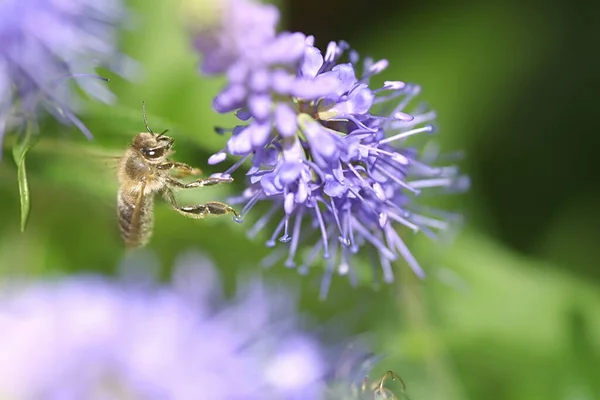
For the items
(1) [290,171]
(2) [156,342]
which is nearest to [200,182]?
(1) [290,171]

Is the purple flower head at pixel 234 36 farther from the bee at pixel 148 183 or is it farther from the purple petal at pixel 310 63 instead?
the bee at pixel 148 183

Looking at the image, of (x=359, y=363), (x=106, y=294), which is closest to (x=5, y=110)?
(x=106, y=294)

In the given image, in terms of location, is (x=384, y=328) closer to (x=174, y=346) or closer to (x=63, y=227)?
(x=174, y=346)

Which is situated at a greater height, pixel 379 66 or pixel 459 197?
pixel 379 66

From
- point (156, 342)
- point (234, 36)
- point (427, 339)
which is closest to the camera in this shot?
point (234, 36)

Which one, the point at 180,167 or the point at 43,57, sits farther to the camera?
the point at 43,57

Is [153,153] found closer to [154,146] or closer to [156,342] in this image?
[154,146]
